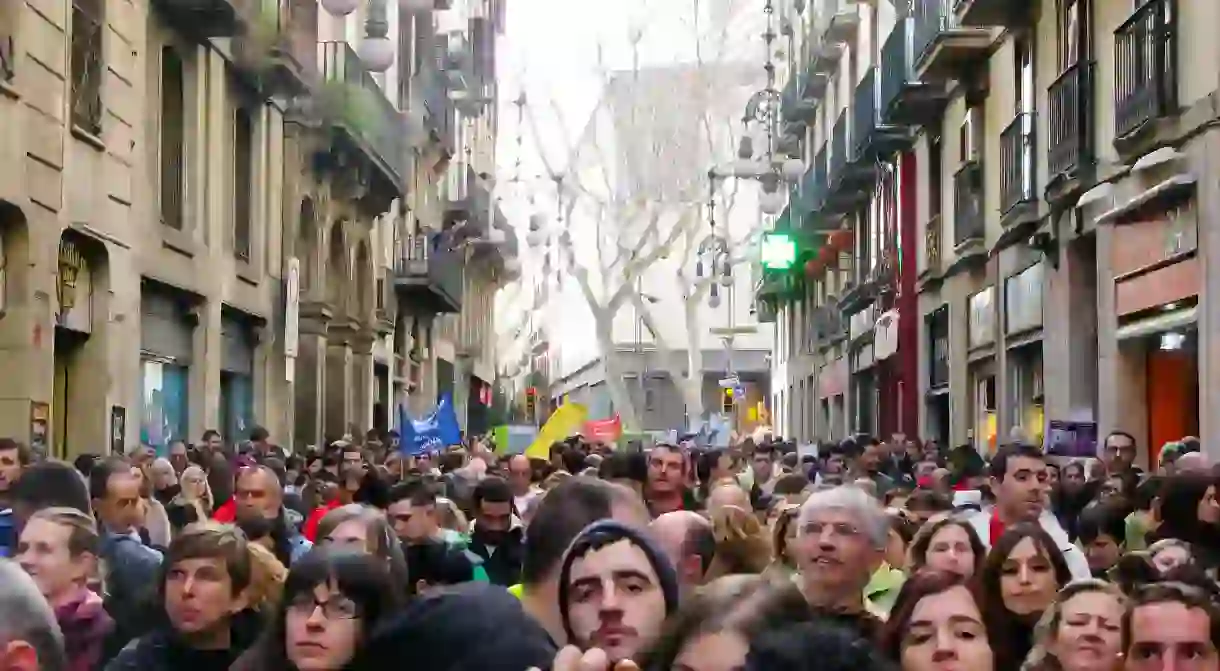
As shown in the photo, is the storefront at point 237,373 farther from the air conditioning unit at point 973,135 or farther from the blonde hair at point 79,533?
the blonde hair at point 79,533

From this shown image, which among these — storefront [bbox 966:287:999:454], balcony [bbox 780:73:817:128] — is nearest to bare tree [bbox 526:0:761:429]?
balcony [bbox 780:73:817:128]

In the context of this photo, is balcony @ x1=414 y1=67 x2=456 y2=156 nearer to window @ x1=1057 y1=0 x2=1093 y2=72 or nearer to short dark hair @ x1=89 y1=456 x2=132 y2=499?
window @ x1=1057 y1=0 x2=1093 y2=72

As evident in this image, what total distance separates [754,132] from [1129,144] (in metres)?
36.3

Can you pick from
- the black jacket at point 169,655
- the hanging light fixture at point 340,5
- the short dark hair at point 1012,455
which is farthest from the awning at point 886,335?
the black jacket at point 169,655

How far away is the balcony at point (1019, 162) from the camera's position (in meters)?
20.9

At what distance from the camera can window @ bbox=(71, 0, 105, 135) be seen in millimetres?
17000

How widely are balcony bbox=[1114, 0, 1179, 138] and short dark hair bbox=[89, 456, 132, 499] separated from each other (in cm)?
958

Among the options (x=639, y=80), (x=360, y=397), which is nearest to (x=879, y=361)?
(x=360, y=397)

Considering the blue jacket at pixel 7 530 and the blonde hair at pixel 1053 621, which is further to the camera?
the blue jacket at pixel 7 530

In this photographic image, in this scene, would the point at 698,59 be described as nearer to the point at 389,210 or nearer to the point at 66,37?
the point at 389,210

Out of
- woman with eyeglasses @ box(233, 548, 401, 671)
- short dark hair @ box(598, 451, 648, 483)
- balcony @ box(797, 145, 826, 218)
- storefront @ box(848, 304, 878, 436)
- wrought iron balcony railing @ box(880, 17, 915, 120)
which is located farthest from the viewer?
balcony @ box(797, 145, 826, 218)

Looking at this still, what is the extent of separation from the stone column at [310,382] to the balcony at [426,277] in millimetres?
8126

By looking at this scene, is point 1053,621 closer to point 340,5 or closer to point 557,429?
point 340,5

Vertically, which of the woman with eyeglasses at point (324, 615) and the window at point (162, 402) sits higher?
the window at point (162, 402)
